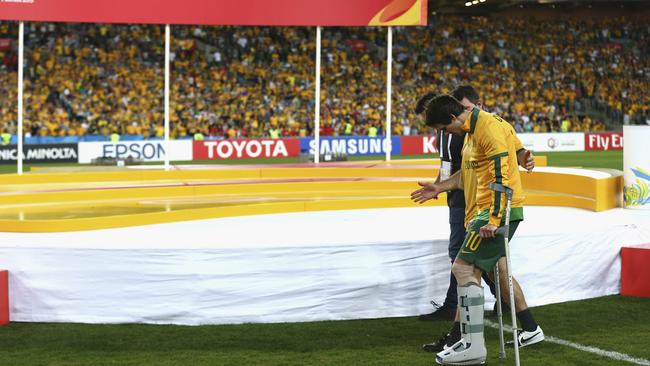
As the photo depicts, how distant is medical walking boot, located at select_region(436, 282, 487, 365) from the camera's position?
712 centimetres

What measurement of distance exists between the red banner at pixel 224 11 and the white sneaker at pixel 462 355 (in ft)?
32.7

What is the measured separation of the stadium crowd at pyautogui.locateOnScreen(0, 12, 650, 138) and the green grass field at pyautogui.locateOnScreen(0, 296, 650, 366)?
2381 cm

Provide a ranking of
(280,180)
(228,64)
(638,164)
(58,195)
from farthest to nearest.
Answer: (228,64) → (280,180) → (58,195) → (638,164)

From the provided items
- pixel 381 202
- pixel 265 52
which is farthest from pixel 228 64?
pixel 381 202

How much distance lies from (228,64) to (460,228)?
94.2 ft

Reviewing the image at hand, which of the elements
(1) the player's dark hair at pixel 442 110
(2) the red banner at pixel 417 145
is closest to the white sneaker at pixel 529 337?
(1) the player's dark hair at pixel 442 110

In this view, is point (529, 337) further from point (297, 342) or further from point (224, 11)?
point (224, 11)

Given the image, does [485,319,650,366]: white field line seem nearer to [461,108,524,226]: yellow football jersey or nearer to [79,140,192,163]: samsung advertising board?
[461,108,524,226]: yellow football jersey

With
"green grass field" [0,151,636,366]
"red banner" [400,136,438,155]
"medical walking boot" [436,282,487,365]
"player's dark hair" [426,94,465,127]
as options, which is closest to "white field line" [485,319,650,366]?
"green grass field" [0,151,636,366]

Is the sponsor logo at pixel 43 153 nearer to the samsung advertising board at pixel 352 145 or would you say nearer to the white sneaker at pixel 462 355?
the samsung advertising board at pixel 352 145

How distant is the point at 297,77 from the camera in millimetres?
36812

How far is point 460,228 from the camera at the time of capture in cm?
841

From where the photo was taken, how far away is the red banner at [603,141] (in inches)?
1467

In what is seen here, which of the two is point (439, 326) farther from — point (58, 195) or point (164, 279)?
point (58, 195)
